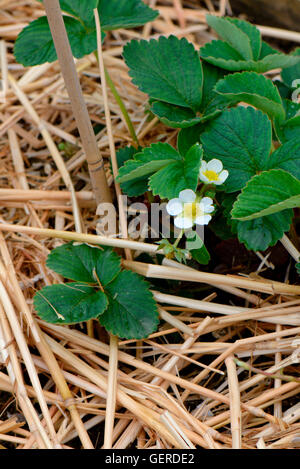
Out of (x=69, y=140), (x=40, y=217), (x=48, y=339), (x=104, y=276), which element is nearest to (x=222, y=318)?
(x=104, y=276)

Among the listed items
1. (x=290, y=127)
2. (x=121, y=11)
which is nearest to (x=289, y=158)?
(x=290, y=127)

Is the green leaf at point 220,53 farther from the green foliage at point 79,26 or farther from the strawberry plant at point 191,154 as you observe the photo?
the green foliage at point 79,26

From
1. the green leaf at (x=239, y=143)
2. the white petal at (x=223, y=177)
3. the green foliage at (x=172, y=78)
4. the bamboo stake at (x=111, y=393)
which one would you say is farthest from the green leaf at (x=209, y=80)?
the bamboo stake at (x=111, y=393)

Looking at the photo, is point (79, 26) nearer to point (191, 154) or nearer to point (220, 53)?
→ point (220, 53)

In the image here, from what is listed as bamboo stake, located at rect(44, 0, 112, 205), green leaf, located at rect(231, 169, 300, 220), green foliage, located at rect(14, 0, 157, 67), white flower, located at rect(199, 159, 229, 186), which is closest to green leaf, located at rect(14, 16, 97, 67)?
green foliage, located at rect(14, 0, 157, 67)

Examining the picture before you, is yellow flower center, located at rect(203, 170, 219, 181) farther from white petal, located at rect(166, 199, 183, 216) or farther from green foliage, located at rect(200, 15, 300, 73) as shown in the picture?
green foliage, located at rect(200, 15, 300, 73)
